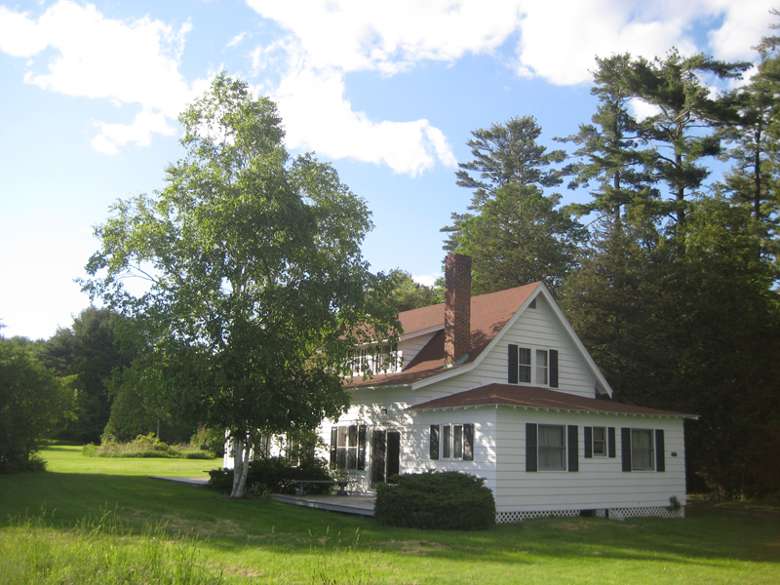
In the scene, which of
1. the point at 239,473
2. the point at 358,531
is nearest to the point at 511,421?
the point at 358,531

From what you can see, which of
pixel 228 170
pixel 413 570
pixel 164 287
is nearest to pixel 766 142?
pixel 228 170

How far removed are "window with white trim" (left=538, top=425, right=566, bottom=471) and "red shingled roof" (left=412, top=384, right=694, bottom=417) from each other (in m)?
0.86

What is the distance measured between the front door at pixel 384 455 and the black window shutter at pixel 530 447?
16.5 ft

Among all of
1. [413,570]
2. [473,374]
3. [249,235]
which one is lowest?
[413,570]

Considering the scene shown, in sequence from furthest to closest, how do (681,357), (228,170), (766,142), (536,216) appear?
(536,216) < (766,142) < (681,357) < (228,170)

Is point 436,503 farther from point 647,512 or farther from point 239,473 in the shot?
point 647,512

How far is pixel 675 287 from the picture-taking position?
106 feet

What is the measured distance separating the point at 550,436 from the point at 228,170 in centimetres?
1303

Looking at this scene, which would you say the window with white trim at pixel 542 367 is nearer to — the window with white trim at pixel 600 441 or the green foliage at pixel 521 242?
the window with white trim at pixel 600 441

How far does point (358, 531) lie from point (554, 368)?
46.1 ft

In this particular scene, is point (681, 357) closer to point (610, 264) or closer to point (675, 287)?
point (675, 287)

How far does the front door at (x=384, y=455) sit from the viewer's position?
25109 millimetres

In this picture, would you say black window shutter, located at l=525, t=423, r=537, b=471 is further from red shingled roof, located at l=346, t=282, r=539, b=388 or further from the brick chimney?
the brick chimney

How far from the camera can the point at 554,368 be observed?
89.1ft
